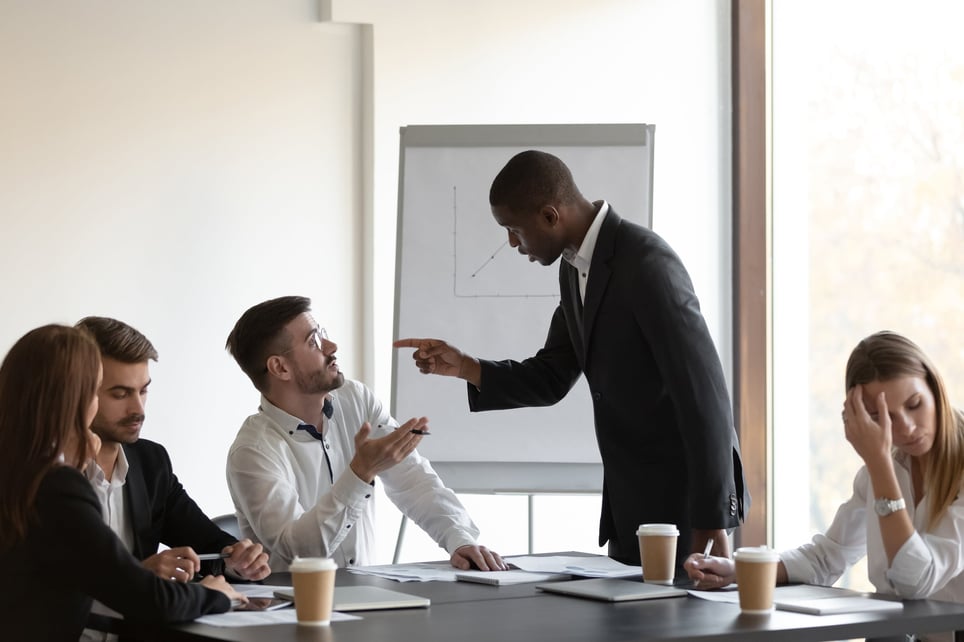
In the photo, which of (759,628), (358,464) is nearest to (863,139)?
(358,464)

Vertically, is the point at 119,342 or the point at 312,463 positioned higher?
the point at 119,342

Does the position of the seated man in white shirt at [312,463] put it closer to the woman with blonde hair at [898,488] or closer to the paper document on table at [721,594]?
the paper document on table at [721,594]

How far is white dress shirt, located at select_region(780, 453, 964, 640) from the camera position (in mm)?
2076

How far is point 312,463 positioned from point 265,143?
1.93 m

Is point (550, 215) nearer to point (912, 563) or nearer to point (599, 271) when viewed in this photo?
point (599, 271)

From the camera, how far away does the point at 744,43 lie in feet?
16.3

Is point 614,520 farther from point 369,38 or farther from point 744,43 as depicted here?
point 744,43

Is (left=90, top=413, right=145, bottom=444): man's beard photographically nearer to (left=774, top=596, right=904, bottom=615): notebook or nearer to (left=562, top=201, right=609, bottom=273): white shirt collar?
(left=562, top=201, right=609, bottom=273): white shirt collar

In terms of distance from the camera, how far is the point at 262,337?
9.92 feet

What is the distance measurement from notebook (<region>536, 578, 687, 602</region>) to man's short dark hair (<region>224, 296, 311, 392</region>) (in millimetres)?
1073

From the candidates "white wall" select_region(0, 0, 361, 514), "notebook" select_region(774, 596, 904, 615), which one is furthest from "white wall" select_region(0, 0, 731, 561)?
"notebook" select_region(774, 596, 904, 615)

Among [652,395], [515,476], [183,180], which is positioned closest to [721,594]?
[652,395]

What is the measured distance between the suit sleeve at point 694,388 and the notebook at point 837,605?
1.27ft

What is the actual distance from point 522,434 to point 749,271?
1519mm
